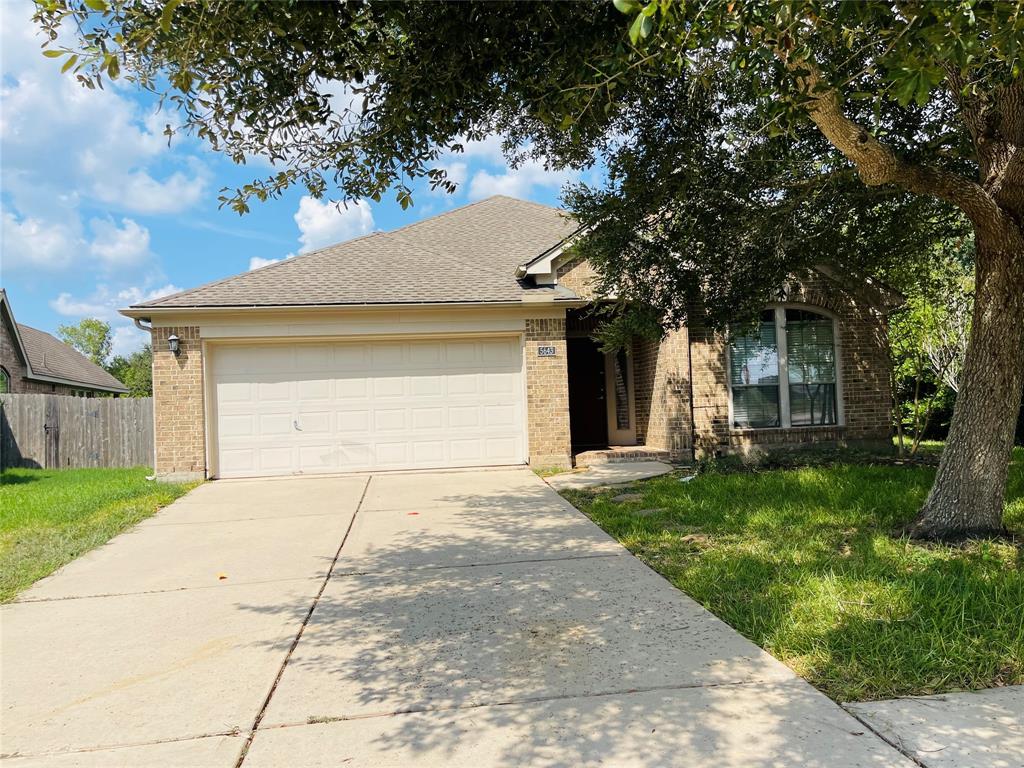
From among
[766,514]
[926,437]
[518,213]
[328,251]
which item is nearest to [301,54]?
[766,514]

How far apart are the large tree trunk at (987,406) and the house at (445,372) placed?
18.2 ft

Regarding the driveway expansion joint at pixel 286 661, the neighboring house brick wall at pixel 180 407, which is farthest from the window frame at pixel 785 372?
the neighboring house brick wall at pixel 180 407

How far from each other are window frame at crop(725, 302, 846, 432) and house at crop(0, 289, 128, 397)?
66.5 feet

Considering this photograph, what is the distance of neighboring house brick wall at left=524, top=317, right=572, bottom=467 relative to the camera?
37.0 feet

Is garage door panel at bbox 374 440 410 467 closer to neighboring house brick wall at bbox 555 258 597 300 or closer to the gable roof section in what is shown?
the gable roof section

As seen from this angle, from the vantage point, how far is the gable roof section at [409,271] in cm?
1096

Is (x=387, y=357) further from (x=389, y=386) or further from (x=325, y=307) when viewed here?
(x=325, y=307)

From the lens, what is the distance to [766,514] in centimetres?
673

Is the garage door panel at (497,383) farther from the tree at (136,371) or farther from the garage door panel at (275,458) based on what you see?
the tree at (136,371)

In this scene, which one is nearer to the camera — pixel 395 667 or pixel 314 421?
pixel 395 667

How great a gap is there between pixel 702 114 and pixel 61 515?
8.70 m

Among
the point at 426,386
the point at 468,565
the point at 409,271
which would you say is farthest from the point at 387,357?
the point at 468,565

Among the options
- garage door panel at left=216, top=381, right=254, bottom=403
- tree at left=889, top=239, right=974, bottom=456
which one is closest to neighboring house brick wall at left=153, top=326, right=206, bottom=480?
garage door panel at left=216, top=381, right=254, bottom=403

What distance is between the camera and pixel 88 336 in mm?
58875
